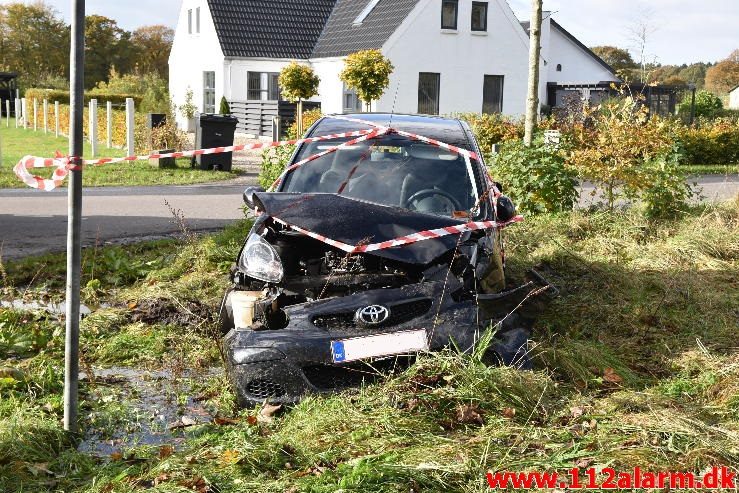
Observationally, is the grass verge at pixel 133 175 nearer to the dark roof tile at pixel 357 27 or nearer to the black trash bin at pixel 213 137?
the black trash bin at pixel 213 137

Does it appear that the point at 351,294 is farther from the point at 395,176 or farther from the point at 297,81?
the point at 297,81

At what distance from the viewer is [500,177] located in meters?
12.6

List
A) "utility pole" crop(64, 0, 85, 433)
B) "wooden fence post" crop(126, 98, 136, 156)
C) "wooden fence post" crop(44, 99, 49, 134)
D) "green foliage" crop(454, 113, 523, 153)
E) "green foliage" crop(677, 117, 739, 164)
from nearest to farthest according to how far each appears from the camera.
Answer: "utility pole" crop(64, 0, 85, 433), "wooden fence post" crop(126, 98, 136, 156), "green foliage" crop(454, 113, 523, 153), "green foliage" crop(677, 117, 739, 164), "wooden fence post" crop(44, 99, 49, 134)

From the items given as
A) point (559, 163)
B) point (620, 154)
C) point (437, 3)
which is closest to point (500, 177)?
point (559, 163)

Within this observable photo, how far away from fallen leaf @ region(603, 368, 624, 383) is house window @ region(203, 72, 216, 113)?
35.0 m

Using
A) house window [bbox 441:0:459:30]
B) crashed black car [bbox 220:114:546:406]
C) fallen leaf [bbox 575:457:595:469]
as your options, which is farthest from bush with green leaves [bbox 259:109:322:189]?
house window [bbox 441:0:459:30]

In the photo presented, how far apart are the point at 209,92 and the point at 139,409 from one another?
36.1m

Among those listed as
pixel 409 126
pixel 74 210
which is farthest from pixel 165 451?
pixel 409 126

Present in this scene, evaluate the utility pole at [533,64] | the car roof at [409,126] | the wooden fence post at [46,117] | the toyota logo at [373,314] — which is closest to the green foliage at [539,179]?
the utility pole at [533,64]

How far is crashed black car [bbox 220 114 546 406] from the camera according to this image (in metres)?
5.31

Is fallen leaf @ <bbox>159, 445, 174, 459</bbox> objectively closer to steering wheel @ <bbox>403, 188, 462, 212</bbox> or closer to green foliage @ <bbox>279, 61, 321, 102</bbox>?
steering wheel @ <bbox>403, 188, 462, 212</bbox>

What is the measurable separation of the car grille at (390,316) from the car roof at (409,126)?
2244 mm

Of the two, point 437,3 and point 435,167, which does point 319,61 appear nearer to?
point 437,3

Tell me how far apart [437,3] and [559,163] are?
24401mm
